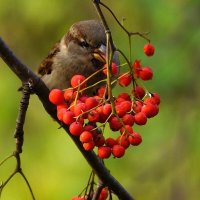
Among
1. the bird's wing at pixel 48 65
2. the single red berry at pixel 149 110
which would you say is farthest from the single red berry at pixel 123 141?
the bird's wing at pixel 48 65

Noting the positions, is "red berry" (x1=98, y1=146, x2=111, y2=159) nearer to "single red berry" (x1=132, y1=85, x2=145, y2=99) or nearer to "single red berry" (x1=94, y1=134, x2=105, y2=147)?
"single red berry" (x1=94, y1=134, x2=105, y2=147)

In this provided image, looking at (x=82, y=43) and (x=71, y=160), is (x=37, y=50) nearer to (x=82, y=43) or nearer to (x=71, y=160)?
(x=71, y=160)

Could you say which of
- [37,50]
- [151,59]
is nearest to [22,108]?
[151,59]

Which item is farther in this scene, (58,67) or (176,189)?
(176,189)

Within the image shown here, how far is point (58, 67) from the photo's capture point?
12.8 feet

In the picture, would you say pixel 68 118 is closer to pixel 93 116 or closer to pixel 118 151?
pixel 93 116

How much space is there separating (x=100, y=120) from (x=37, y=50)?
9.50 feet

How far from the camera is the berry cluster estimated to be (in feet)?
7.68

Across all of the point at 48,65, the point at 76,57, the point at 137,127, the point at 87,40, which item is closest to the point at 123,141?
the point at 87,40

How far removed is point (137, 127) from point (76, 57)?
34.2 inches

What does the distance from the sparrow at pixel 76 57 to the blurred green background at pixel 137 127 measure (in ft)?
1.92

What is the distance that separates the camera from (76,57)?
3.88 meters

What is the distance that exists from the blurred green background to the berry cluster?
1843 millimetres

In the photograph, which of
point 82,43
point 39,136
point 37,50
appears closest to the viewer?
point 82,43
